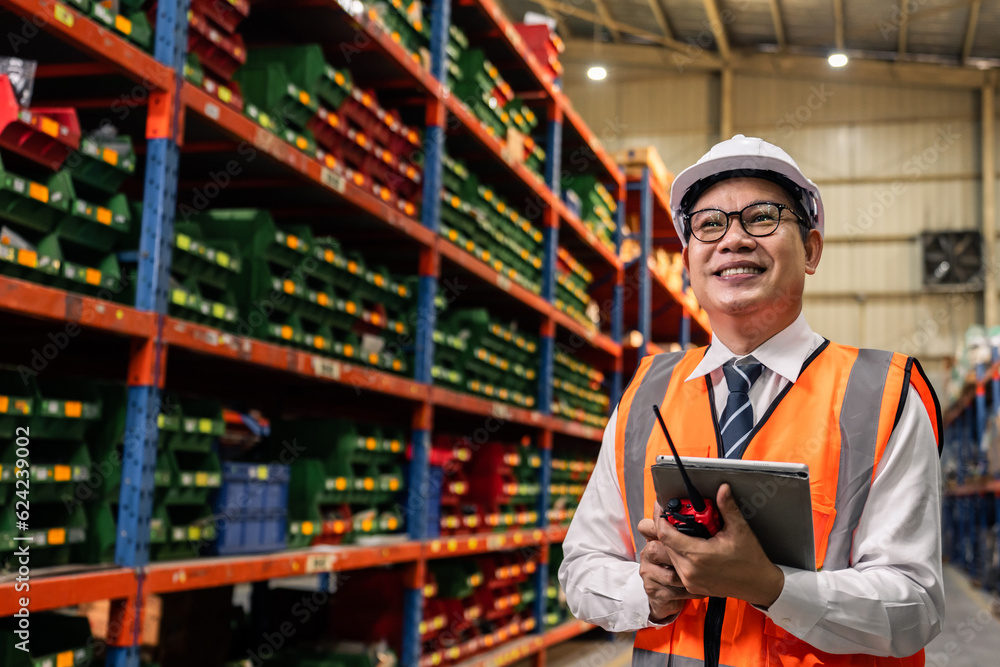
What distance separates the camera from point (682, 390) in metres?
1.85

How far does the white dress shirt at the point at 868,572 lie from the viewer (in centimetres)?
149

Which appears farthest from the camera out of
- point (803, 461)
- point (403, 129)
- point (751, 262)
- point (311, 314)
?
point (403, 129)

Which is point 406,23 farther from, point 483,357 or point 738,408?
point 738,408

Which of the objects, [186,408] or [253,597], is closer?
[186,408]

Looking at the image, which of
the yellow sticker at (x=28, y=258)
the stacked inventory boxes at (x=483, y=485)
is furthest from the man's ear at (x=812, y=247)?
the stacked inventory boxes at (x=483, y=485)

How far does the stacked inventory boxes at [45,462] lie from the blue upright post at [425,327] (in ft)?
6.90

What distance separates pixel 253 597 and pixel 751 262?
4279mm

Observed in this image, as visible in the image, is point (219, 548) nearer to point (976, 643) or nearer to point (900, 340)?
point (976, 643)

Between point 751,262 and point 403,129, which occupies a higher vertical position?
point 403,129

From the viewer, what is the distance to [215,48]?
141 inches

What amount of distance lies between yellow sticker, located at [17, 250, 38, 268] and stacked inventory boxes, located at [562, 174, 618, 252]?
214 inches

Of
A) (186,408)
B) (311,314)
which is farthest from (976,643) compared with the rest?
(186,408)

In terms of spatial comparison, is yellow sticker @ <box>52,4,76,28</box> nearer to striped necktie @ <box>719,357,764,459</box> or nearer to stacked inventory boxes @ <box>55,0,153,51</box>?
stacked inventory boxes @ <box>55,0,153,51</box>

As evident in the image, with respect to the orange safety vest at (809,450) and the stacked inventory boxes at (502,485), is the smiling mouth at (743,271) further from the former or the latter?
the stacked inventory boxes at (502,485)
